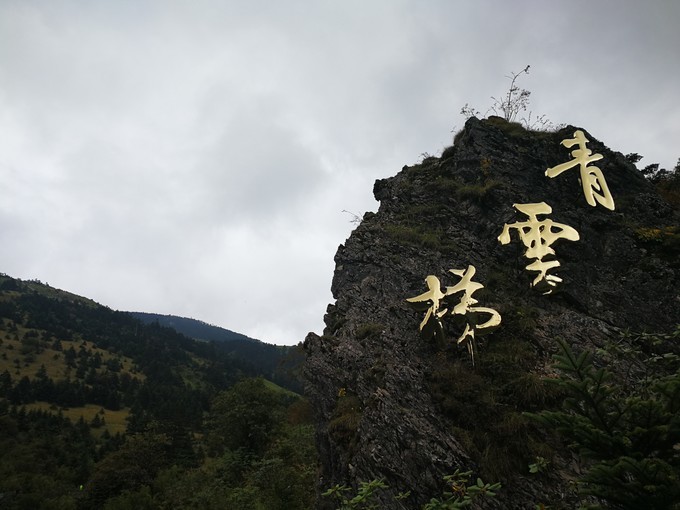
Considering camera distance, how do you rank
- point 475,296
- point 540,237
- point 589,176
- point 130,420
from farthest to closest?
point 130,420 < point 589,176 < point 475,296 < point 540,237

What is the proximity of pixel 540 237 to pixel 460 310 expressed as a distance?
404 centimetres

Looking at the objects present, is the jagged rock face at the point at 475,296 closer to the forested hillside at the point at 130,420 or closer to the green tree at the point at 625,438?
the green tree at the point at 625,438

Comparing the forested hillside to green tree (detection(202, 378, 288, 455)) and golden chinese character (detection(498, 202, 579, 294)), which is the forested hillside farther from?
golden chinese character (detection(498, 202, 579, 294))

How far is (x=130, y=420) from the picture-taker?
83562mm

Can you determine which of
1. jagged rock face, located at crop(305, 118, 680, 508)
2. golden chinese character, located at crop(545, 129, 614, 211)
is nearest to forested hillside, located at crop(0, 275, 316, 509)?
jagged rock face, located at crop(305, 118, 680, 508)

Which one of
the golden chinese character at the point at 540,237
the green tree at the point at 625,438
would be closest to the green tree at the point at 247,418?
the golden chinese character at the point at 540,237

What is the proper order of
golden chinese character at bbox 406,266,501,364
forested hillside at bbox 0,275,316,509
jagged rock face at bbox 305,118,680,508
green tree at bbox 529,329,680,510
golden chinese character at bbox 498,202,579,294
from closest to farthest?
green tree at bbox 529,329,680,510
jagged rock face at bbox 305,118,680,508
golden chinese character at bbox 406,266,501,364
golden chinese character at bbox 498,202,579,294
forested hillside at bbox 0,275,316,509

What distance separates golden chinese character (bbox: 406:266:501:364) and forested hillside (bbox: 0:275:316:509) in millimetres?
8905

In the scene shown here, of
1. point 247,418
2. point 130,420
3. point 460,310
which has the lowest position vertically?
point 130,420

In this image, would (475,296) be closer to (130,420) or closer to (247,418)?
(247,418)

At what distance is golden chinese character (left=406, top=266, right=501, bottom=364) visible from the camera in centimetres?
1228

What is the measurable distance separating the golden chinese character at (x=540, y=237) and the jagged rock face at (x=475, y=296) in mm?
427

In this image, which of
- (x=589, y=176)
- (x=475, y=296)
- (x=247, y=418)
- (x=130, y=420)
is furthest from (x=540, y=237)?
(x=130, y=420)

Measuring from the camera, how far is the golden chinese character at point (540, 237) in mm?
13102
